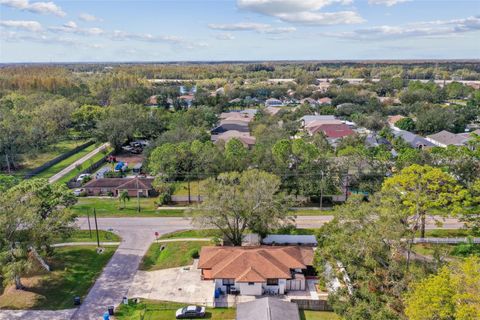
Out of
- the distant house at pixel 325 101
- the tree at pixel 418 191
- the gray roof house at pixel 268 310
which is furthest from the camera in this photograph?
the distant house at pixel 325 101

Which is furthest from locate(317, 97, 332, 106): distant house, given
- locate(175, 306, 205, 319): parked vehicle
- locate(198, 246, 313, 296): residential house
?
locate(175, 306, 205, 319): parked vehicle

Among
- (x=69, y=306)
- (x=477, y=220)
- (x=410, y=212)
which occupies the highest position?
(x=410, y=212)

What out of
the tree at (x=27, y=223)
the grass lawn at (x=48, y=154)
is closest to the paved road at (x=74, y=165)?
the grass lawn at (x=48, y=154)

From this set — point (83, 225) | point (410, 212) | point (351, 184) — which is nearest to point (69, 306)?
point (83, 225)

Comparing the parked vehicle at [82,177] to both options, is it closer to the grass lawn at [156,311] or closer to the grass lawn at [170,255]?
the grass lawn at [170,255]

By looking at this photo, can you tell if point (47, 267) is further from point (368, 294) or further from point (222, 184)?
point (368, 294)
